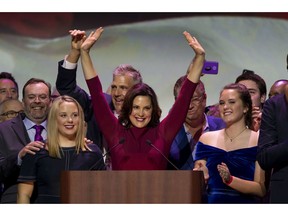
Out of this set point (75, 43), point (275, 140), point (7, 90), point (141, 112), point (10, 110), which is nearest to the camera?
point (275, 140)

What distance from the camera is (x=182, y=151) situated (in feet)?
14.9

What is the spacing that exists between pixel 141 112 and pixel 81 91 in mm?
541

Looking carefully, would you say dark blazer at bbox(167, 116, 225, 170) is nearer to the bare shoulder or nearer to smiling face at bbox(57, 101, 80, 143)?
the bare shoulder

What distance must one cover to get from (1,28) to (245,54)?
63.2 inches

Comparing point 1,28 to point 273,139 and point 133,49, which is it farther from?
point 273,139

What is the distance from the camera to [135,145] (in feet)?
13.6

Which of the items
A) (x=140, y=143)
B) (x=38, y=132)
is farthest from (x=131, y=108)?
(x=38, y=132)

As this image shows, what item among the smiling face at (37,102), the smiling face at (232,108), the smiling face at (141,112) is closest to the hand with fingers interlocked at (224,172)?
the smiling face at (232,108)

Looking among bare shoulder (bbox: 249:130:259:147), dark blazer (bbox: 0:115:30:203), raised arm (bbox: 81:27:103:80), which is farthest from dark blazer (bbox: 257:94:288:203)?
dark blazer (bbox: 0:115:30:203)

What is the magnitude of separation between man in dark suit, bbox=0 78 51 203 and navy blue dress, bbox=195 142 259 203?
784 millimetres

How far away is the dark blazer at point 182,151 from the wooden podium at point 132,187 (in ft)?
3.18

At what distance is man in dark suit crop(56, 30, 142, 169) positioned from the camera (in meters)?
4.49

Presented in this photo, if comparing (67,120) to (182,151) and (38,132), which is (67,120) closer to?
(38,132)
